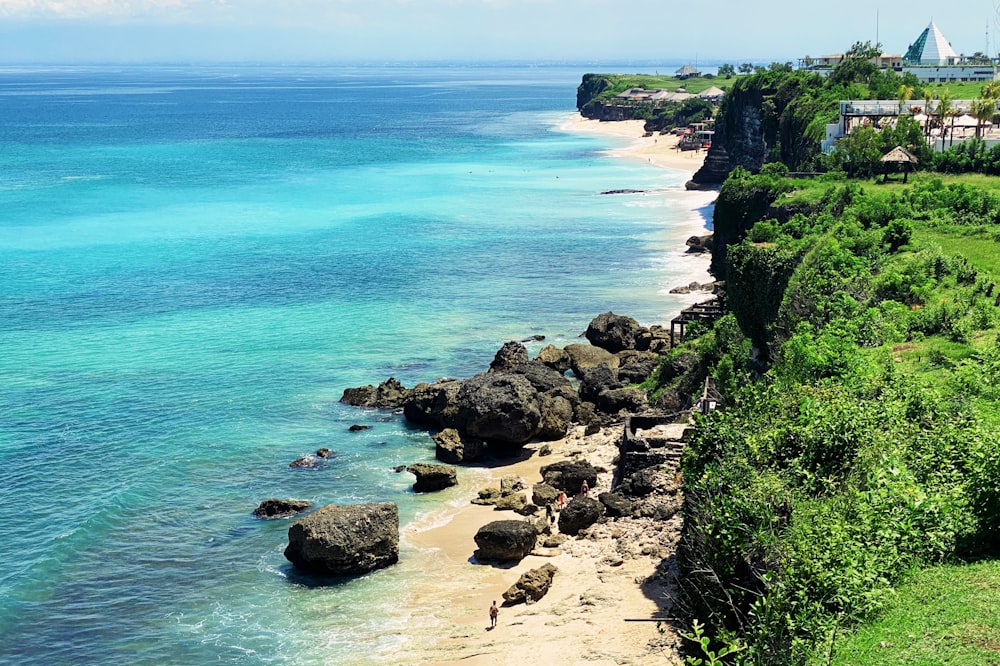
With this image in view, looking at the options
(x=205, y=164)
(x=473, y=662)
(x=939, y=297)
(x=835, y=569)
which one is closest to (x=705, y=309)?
(x=939, y=297)

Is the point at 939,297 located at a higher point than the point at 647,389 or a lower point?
higher

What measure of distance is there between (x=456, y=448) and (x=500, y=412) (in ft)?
6.81

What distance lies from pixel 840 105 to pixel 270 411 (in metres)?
45.5

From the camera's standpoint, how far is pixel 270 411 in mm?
43062

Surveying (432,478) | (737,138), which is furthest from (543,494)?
(737,138)

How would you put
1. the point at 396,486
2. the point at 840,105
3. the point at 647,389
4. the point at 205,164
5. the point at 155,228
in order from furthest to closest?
the point at 205,164 < the point at 155,228 < the point at 840,105 < the point at 647,389 < the point at 396,486

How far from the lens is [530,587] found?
27438 millimetres

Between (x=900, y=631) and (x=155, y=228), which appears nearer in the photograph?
(x=900, y=631)

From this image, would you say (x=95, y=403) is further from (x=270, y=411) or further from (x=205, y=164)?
(x=205, y=164)

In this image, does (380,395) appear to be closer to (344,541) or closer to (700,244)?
(344,541)

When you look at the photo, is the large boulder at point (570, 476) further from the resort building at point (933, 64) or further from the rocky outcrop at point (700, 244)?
the resort building at point (933, 64)

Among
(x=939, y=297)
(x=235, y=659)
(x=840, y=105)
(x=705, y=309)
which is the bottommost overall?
(x=235, y=659)

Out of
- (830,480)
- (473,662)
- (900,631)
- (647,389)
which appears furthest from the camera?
(647,389)

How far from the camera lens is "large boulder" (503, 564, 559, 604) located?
27.4 meters
